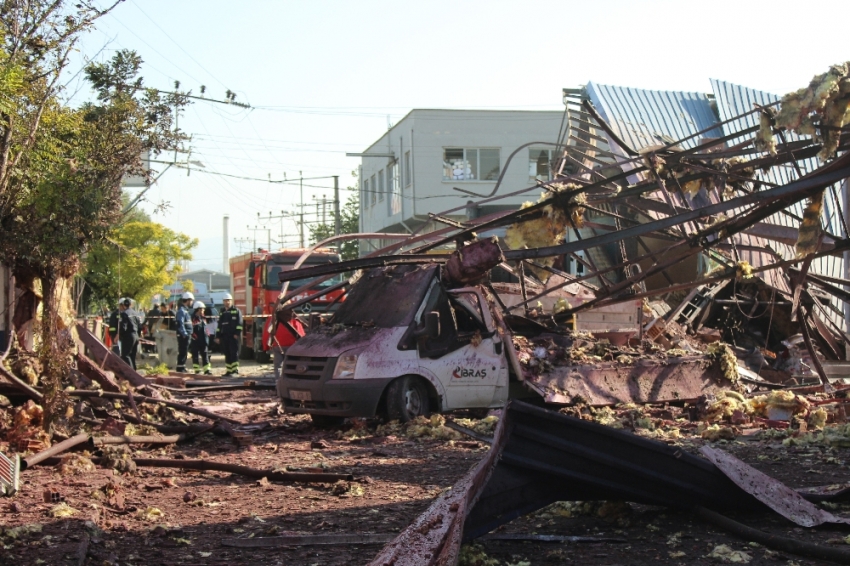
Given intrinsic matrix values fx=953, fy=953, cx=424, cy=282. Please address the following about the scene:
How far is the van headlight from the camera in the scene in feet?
37.2

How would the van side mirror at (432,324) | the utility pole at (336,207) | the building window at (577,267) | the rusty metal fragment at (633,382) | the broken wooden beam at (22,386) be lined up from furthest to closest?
the utility pole at (336,207)
the building window at (577,267)
the rusty metal fragment at (633,382)
the van side mirror at (432,324)
the broken wooden beam at (22,386)

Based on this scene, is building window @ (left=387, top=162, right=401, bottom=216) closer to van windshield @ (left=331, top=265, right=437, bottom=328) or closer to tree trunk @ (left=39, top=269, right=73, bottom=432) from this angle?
van windshield @ (left=331, top=265, right=437, bottom=328)

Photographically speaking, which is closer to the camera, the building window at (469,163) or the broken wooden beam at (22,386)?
the broken wooden beam at (22,386)

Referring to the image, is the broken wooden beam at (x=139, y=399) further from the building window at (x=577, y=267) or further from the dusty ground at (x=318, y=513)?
the building window at (x=577, y=267)

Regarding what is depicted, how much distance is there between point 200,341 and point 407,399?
41.4 feet

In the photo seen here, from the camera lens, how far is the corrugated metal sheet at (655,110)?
25.2 metres

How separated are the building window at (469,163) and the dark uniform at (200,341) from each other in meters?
20.6

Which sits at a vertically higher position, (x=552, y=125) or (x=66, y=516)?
(x=552, y=125)

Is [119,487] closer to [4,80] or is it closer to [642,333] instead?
[4,80]

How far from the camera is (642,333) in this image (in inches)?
612

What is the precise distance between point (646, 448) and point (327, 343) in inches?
249

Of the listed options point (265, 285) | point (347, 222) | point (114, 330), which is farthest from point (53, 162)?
point (347, 222)

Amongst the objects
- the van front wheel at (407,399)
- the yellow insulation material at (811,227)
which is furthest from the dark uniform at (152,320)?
the yellow insulation material at (811,227)

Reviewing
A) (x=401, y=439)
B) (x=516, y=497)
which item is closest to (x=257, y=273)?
(x=401, y=439)
